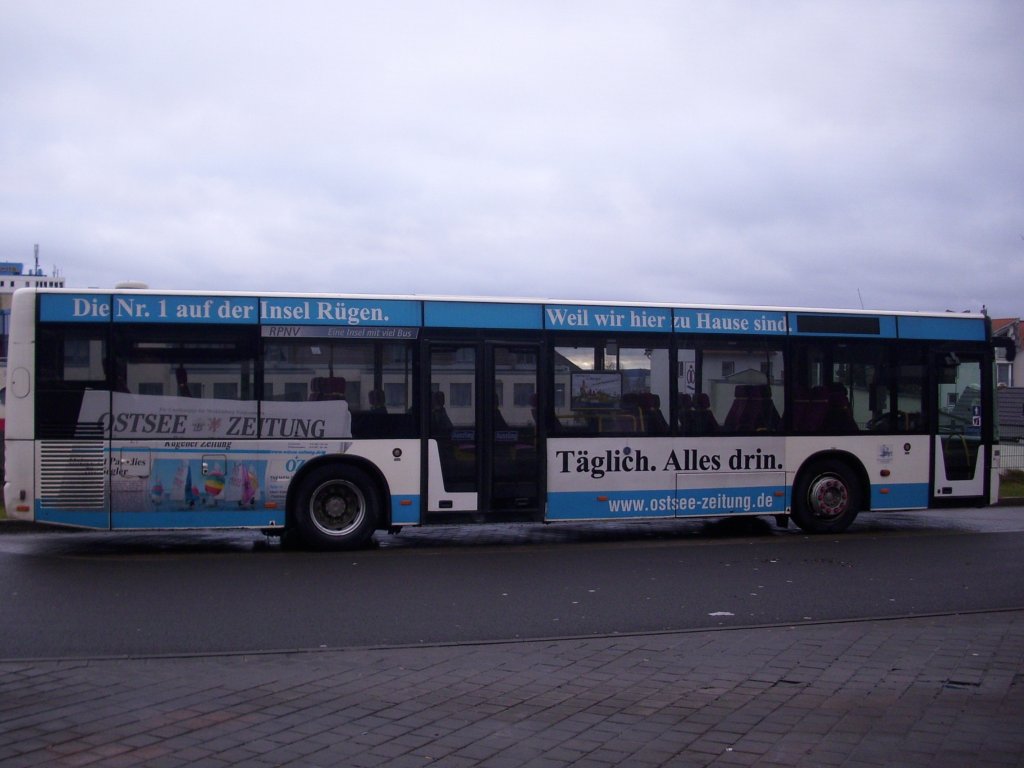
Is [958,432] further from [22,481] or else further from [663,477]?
[22,481]

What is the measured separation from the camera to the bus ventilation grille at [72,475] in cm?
1181

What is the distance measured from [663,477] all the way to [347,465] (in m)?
4.08

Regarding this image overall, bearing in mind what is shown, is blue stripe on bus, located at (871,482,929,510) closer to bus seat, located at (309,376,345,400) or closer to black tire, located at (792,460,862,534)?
black tire, located at (792,460,862,534)

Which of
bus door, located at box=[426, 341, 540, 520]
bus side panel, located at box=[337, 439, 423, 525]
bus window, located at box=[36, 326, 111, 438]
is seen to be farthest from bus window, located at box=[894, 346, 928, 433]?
bus window, located at box=[36, 326, 111, 438]

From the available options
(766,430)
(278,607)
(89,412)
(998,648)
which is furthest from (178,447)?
(998,648)

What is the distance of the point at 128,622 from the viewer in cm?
850

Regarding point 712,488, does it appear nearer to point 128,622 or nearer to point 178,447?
point 178,447

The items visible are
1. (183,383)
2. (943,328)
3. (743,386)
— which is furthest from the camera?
(943,328)

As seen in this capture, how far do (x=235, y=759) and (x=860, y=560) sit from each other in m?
8.68

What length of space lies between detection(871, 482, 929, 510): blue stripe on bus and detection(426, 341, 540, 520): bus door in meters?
4.89

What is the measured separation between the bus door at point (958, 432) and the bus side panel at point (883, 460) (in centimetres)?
24

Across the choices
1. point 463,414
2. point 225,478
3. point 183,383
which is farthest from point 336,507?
point 183,383

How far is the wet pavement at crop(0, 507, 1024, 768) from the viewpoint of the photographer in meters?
5.20

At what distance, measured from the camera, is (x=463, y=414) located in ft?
42.0
